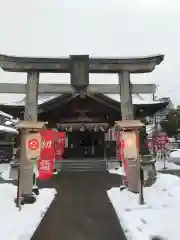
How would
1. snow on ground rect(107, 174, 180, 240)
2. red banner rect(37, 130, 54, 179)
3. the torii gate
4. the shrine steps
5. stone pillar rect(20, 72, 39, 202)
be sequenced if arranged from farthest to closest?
the shrine steps → the torii gate → red banner rect(37, 130, 54, 179) → stone pillar rect(20, 72, 39, 202) → snow on ground rect(107, 174, 180, 240)

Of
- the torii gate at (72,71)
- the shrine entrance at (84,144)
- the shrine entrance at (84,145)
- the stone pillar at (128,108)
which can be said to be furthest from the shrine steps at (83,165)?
the torii gate at (72,71)

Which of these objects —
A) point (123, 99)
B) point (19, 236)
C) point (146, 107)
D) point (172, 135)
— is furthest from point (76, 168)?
point (172, 135)

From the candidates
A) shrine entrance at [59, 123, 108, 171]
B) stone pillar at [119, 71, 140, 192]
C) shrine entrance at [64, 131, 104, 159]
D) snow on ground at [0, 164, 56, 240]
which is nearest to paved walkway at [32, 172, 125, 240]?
snow on ground at [0, 164, 56, 240]

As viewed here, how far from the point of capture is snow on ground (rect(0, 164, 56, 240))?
6.04 metres

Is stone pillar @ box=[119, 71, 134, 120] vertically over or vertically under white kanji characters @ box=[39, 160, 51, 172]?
over

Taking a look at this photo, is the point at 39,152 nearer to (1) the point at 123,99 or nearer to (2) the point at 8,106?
(1) the point at 123,99

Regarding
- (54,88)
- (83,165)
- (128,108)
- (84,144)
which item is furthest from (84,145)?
(54,88)

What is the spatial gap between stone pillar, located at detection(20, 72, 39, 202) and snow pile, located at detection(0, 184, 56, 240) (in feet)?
1.57

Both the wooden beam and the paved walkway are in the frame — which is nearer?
the paved walkway

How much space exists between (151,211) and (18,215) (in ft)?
11.4

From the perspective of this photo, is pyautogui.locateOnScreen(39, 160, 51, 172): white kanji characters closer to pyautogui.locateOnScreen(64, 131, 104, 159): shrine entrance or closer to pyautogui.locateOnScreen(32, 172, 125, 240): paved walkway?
pyautogui.locateOnScreen(32, 172, 125, 240): paved walkway

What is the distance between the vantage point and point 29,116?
982 centimetres

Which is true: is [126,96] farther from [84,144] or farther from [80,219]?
[84,144]

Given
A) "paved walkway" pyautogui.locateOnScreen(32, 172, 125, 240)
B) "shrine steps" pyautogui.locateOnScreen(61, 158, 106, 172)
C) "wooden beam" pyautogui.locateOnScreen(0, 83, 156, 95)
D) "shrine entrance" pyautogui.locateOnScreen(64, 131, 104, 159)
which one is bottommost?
"paved walkway" pyautogui.locateOnScreen(32, 172, 125, 240)
